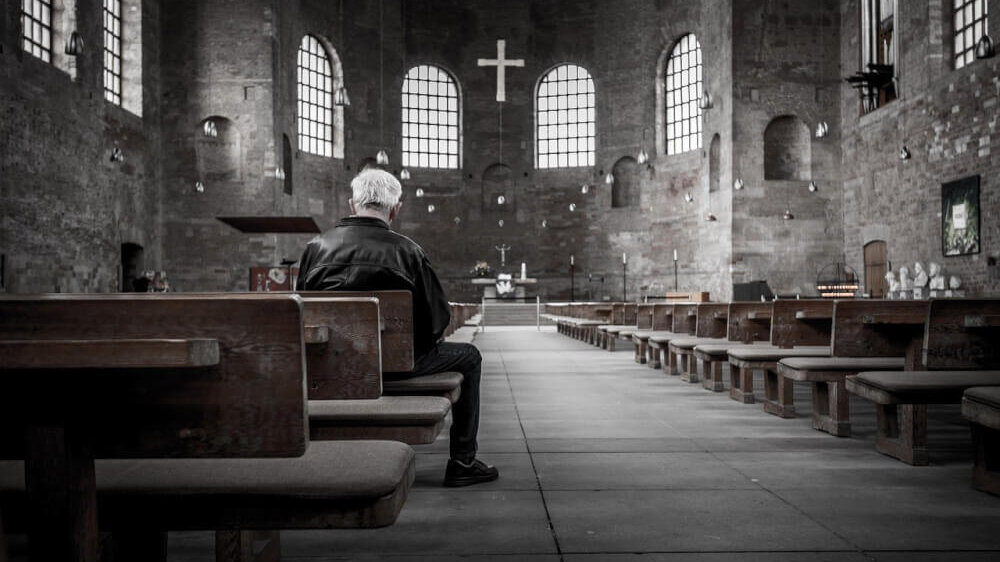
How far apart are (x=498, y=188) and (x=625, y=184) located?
3.99 meters

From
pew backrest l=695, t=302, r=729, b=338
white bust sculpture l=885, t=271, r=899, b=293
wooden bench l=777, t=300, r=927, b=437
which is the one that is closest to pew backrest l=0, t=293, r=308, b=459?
wooden bench l=777, t=300, r=927, b=437

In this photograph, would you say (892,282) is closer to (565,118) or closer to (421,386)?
(565,118)

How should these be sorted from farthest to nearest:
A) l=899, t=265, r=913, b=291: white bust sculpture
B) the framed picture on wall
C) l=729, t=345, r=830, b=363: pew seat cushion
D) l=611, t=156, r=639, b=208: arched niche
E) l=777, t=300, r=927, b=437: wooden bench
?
l=611, t=156, r=639, b=208: arched niche < l=899, t=265, r=913, b=291: white bust sculpture < the framed picture on wall < l=729, t=345, r=830, b=363: pew seat cushion < l=777, t=300, r=927, b=437: wooden bench

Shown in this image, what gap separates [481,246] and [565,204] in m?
2.90

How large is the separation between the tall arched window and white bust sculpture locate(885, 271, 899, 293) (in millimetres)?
14468

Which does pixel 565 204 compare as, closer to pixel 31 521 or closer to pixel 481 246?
pixel 481 246

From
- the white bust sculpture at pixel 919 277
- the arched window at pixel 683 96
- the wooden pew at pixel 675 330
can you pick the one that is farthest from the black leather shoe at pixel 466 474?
the arched window at pixel 683 96

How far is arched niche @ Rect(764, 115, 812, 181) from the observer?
1895 centimetres

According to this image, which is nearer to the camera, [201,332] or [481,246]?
[201,332]

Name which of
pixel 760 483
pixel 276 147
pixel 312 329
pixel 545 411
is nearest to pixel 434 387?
pixel 312 329

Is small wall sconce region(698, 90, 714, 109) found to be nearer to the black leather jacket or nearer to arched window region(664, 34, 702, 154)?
arched window region(664, 34, 702, 154)

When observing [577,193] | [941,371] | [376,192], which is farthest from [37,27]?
[577,193]

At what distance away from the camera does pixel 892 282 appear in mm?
14859

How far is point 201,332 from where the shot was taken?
4.25ft
